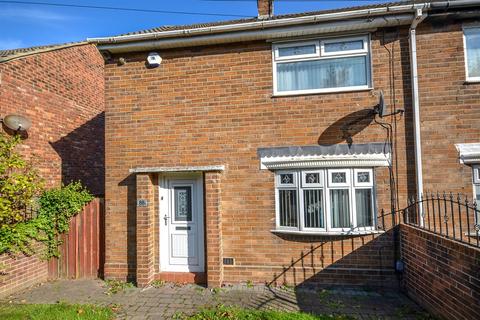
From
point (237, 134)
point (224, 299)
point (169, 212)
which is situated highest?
point (237, 134)

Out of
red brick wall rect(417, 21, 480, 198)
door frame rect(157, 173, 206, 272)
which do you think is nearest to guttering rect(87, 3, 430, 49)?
red brick wall rect(417, 21, 480, 198)

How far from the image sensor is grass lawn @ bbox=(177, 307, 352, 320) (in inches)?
179

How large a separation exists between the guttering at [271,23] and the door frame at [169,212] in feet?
9.38

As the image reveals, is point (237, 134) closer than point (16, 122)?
Yes

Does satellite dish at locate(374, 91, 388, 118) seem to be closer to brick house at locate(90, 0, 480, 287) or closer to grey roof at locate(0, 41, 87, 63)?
brick house at locate(90, 0, 480, 287)

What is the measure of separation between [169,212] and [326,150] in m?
3.47

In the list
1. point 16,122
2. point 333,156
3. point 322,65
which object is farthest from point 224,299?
point 16,122

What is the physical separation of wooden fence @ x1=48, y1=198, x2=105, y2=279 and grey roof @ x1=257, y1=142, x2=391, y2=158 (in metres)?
3.86

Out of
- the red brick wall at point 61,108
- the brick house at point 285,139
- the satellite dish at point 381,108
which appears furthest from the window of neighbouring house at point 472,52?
the red brick wall at point 61,108

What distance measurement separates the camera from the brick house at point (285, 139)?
5703mm

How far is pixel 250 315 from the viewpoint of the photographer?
4.66 metres

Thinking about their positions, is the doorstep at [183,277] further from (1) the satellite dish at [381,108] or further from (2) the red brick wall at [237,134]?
(1) the satellite dish at [381,108]

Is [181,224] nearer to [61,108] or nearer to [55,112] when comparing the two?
[55,112]

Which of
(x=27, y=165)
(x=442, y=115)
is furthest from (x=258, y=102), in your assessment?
(x=27, y=165)
